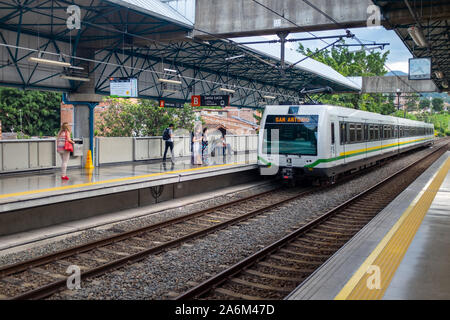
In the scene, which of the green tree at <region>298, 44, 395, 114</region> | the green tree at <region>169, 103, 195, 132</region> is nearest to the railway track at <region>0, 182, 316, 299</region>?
the green tree at <region>169, 103, 195, 132</region>

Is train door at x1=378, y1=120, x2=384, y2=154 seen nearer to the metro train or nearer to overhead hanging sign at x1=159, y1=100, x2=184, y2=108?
the metro train

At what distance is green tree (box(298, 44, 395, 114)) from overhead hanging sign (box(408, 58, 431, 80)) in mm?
31085

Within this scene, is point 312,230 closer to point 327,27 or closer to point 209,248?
point 209,248

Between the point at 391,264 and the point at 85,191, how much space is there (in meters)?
7.29

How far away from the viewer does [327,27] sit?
600 inches

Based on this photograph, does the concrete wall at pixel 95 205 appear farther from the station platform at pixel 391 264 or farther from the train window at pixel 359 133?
the station platform at pixel 391 264

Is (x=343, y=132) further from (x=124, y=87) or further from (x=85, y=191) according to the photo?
(x=85, y=191)

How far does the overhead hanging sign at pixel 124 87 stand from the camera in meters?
17.0

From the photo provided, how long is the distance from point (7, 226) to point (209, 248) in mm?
4387

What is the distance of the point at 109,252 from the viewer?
8.16 meters

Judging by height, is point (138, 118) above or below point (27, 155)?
above

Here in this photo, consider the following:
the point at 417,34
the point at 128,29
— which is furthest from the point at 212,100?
the point at 417,34

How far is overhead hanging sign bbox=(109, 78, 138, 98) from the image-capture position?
17016 millimetres

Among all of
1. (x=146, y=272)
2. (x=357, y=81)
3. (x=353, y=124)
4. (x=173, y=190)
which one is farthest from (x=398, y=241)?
(x=357, y=81)
